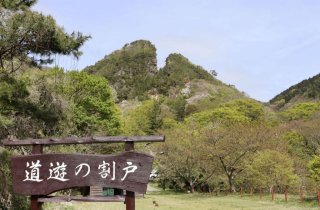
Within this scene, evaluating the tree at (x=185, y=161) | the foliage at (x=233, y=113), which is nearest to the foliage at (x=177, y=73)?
the foliage at (x=233, y=113)

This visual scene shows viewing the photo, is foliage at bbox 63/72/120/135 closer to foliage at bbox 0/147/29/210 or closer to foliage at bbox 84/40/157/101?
foliage at bbox 0/147/29/210

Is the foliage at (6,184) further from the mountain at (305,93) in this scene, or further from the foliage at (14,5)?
the mountain at (305,93)

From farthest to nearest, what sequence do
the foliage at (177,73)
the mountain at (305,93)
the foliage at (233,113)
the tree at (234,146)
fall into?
the foliage at (177,73), the mountain at (305,93), the foliage at (233,113), the tree at (234,146)

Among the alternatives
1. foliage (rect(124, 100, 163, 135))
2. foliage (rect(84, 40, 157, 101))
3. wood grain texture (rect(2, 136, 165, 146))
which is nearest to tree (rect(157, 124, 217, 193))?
foliage (rect(124, 100, 163, 135))

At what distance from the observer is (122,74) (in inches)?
3787

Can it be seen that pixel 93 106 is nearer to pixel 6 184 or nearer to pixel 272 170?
pixel 272 170

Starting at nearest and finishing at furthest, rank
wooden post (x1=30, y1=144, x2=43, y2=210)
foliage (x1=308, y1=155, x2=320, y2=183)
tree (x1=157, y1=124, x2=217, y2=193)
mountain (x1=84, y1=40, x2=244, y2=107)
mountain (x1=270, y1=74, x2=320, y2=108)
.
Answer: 1. wooden post (x1=30, y1=144, x2=43, y2=210)
2. foliage (x1=308, y1=155, x2=320, y2=183)
3. tree (x1=157, y1=124, x2=217, y2=193)
4. mountain (x1=270, y1=74, x2=320, y2=108)
5. mountain (x1=84, y1=40, x2=244, y2=107)

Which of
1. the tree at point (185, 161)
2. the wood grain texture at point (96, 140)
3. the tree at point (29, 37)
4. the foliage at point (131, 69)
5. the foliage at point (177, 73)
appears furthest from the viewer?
the foliage at point (177, 73)

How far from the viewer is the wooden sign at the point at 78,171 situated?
6039 mm

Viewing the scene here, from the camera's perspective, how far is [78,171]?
6.22 metres

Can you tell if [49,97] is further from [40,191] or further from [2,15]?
[40,191]

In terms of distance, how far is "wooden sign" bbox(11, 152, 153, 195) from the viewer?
6.04m

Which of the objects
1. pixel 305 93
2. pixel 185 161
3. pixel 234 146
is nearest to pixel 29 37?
pixel 234 146

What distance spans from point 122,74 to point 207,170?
64065 mm
